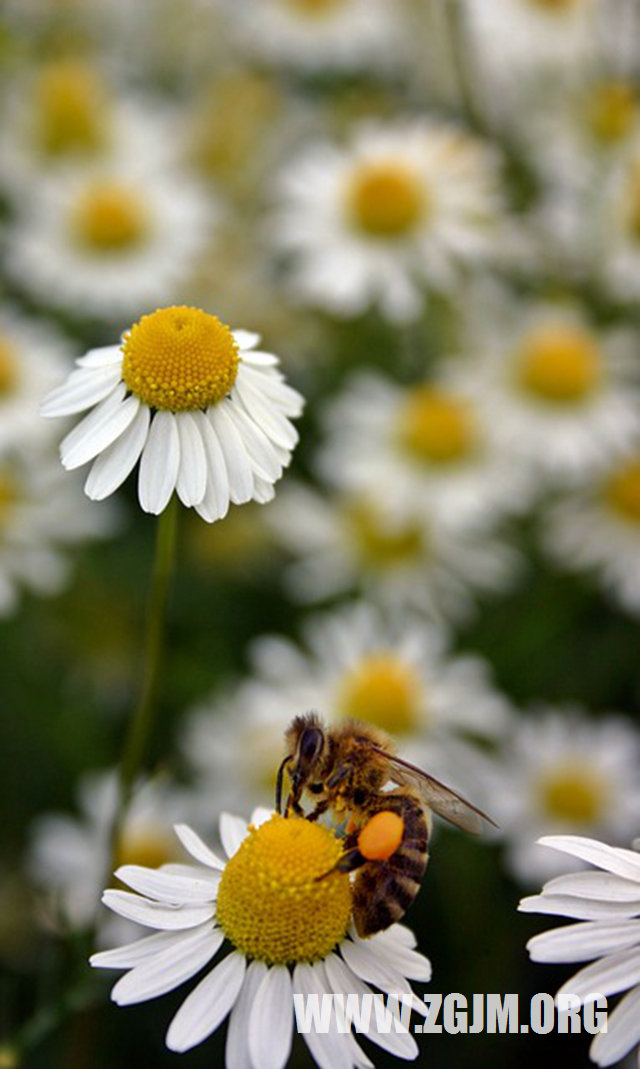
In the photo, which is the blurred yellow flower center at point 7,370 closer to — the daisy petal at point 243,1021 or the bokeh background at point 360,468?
the bokeh background at point 360,468

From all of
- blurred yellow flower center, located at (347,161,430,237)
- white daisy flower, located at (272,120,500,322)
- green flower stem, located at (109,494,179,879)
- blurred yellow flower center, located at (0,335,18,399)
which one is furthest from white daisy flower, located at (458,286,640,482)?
green flower stem, located at (109,494,179,879)

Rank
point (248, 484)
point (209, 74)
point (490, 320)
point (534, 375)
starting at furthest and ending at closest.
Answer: point (209, 74)
point (490, 320)
point (534, 375)
point (248, 484)

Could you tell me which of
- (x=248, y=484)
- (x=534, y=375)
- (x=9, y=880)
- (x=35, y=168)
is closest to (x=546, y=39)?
(x=534, y=375)

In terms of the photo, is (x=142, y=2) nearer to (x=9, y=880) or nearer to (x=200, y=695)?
(x=200, y=695)

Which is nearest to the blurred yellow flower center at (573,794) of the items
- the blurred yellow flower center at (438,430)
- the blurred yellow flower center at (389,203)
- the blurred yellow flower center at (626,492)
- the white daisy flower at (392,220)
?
the blurred yellow flower center at (626,492)

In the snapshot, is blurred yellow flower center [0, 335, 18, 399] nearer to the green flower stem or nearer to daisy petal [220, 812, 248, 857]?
the green flower stem

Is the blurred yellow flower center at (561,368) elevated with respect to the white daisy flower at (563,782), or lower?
elevated
